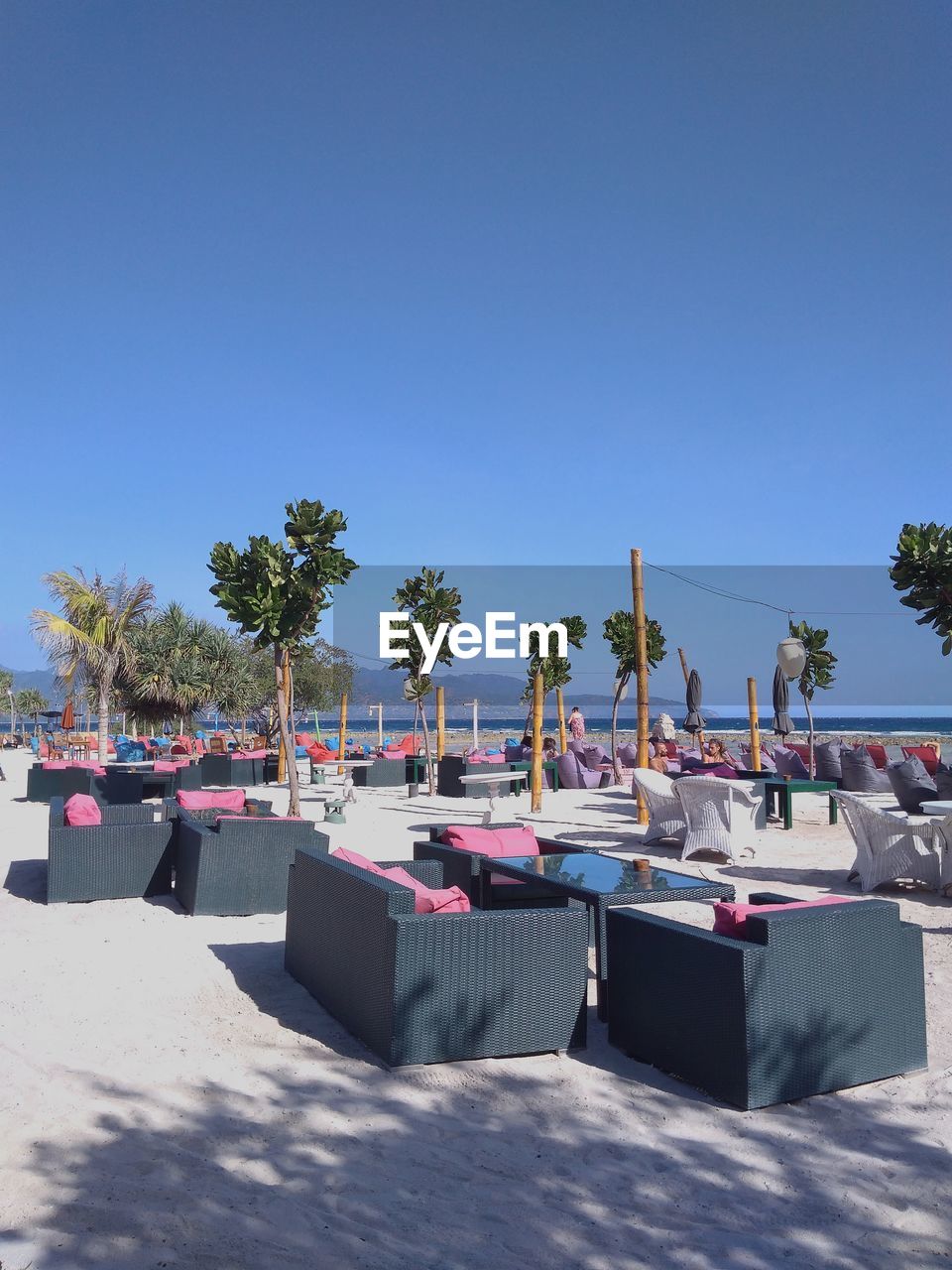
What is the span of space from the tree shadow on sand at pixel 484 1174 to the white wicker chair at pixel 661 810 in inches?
216

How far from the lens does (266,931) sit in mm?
5766

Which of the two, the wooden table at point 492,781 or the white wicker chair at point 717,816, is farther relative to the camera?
the wooden table at point 492,781

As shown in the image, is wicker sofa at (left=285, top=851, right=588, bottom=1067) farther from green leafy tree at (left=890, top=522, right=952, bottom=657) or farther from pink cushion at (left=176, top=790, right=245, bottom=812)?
green leafy tree at (left=890, top=522, right=952, bottom=657)

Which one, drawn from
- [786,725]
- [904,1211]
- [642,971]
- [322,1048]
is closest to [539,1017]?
[642,971]

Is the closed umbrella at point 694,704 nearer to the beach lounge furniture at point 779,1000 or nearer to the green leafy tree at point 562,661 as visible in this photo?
the green leafy tree at point 562,661

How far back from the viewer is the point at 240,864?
6180mm

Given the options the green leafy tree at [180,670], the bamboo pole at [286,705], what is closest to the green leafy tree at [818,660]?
the bamboo pole at [286,705]

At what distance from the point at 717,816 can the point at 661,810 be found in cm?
74

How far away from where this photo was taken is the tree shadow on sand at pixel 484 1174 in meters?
2.39

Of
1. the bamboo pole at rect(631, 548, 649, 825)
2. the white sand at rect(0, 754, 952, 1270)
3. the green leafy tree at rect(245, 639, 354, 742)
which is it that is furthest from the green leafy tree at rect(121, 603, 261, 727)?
the white sand at rect(0, 754, 952, 1270)

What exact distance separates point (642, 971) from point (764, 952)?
594 mm

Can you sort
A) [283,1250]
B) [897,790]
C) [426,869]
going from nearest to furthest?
1. [283,1250]
2. [426,869]
3. [897,790]

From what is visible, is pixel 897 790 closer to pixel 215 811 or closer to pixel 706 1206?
pixel 215 811

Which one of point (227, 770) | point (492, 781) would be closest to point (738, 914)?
point (492, 781)
